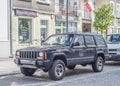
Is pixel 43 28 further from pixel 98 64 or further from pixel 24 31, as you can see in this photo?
pixel 98 64

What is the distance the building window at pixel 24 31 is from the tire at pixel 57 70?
12.5 metres

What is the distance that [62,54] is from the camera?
11.5m

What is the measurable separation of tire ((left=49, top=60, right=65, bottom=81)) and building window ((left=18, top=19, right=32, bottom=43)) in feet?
41.2

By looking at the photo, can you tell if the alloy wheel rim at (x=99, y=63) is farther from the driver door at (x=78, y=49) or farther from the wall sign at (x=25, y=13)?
the wall sign at (x=25, y=13)

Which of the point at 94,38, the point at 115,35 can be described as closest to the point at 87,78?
the point at 94,38

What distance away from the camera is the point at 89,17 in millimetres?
33781

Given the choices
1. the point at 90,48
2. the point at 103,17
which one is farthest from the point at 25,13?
the point at 90,48

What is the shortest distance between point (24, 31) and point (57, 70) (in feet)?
43.6

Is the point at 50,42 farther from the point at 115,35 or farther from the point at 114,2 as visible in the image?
the point at 114,2

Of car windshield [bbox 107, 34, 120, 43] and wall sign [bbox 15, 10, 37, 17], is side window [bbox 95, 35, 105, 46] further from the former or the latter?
wall sign [bbox 15, 10, 37, 17]

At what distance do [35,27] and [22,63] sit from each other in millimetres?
13384

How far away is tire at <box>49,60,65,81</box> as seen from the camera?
435 inches

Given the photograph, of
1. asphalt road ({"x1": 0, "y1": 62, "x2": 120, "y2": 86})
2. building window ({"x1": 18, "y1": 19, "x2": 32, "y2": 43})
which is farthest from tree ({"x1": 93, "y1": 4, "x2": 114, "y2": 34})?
asphalt road ({"x1": 0, "y1": 62, "x2": 120, "y2": 86})

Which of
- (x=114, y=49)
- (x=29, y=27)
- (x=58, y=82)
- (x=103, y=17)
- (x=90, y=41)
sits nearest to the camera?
(x=58, y=82)
